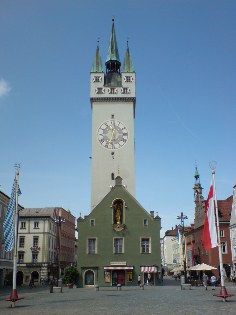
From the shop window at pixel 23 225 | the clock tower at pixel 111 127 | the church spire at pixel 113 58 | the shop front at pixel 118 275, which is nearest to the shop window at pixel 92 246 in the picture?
the shop front at pixel 118 275

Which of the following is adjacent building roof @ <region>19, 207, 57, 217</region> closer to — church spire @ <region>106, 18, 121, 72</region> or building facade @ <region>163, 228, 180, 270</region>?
church spire @ <region>106, 18, 121, 72</region>

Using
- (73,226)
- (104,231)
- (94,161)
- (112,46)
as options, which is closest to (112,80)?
(112,46)

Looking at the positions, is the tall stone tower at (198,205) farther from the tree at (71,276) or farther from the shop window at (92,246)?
the tree at (71,276)

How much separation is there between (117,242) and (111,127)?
21.3 metres

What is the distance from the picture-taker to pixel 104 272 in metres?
55.4

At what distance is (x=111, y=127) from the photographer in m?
69.8

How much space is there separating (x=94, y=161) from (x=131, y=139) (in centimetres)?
738

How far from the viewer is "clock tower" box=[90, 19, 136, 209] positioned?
66.7m

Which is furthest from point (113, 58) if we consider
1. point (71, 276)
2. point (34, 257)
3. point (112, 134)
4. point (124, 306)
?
point (124, 306)

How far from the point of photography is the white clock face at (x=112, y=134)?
6869 cm

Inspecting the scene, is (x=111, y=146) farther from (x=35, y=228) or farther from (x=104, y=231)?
(x=35, y=228)

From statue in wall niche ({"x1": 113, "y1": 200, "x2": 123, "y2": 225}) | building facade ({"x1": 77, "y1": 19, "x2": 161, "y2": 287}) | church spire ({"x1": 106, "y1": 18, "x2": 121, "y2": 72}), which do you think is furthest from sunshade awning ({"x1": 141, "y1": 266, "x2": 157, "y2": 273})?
church spire ({"x1": 106, "y1": 18, "x2": 121, "y2": 72})

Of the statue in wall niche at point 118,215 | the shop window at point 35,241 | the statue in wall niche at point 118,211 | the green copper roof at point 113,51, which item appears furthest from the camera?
the shop window at point 35,241

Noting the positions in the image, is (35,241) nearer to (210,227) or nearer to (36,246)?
(36,246)
